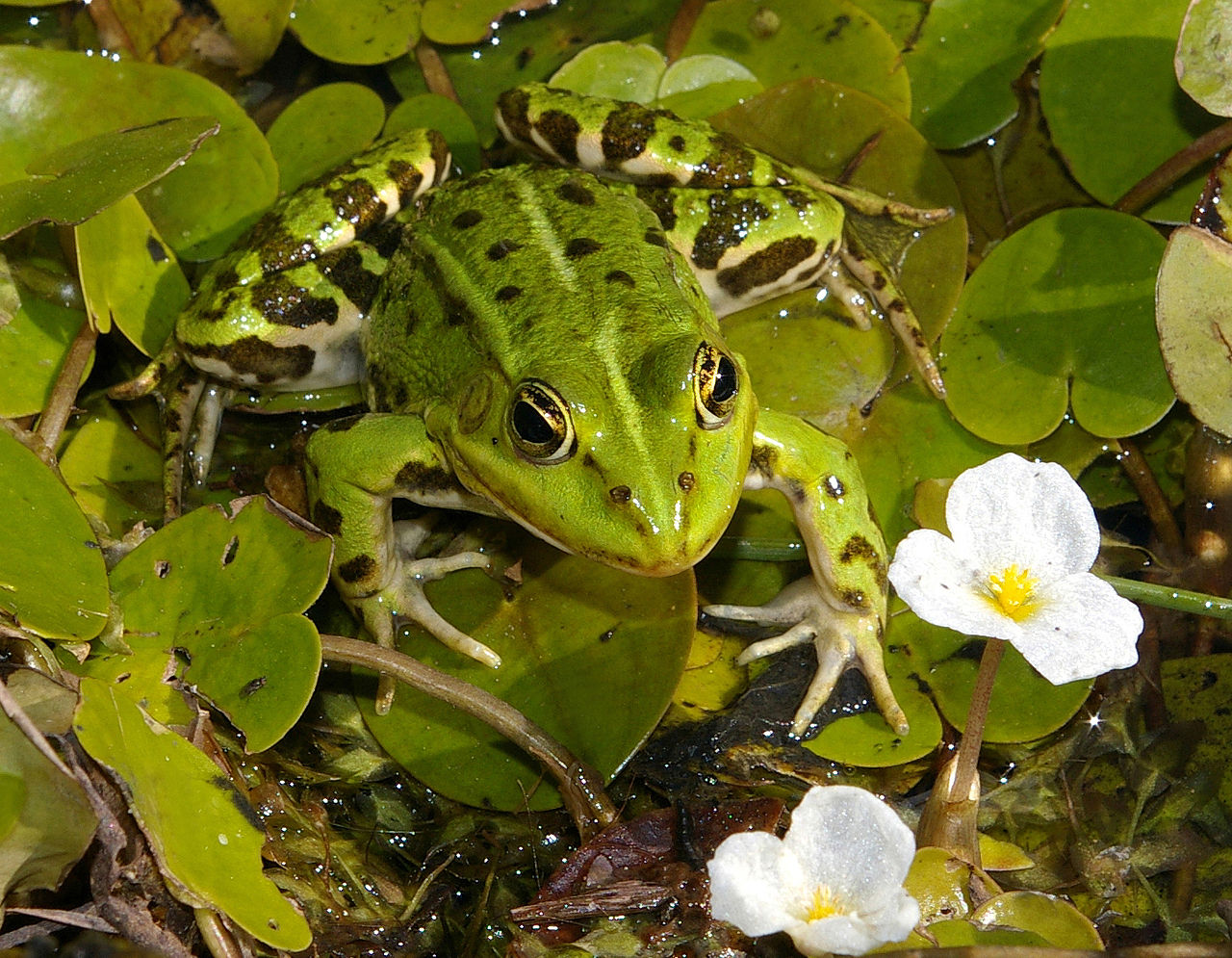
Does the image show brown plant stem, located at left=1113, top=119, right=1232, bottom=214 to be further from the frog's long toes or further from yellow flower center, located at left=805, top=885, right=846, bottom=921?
yellow flower center, located at left=805, top=885, right=846, bottom=921

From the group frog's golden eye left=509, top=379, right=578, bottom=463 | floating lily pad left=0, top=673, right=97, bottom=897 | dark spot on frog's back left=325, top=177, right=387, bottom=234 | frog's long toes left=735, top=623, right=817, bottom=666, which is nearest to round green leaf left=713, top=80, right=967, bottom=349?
frog's long toes left=735, top=623, right=817, bottom=666

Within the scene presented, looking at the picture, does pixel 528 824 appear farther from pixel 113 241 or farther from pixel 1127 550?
pixel 113 241

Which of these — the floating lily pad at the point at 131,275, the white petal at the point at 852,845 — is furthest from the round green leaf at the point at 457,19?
the white petal at the point at 852,845

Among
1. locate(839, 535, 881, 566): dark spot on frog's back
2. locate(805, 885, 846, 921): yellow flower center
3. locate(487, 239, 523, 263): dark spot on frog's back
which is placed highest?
locate(487, 239, 523, 263): dark spot on frog's back

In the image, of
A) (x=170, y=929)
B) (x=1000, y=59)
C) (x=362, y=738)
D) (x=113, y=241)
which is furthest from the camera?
(x=1000, y=59)

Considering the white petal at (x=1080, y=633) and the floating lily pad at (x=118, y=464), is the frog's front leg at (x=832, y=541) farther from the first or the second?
the floating lily pad at (x=118, y=464)

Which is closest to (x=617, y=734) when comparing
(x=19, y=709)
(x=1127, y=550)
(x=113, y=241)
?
(x=19, y=709)

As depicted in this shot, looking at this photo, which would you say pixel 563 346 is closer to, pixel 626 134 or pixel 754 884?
pixel 626 134
